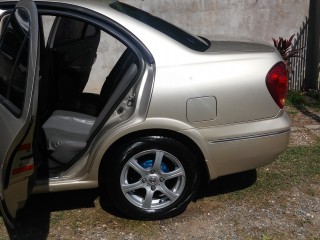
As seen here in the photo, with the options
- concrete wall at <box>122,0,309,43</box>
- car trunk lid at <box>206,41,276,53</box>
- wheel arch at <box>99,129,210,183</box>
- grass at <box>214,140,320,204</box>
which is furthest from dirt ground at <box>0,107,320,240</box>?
concrete wall at <box>122,0,309,43</box>

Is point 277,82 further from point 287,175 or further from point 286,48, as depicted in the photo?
point 286,48

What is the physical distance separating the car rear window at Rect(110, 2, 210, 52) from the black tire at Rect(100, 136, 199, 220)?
2.31 ft

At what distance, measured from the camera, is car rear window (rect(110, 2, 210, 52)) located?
3615mm

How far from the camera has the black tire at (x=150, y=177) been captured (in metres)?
3.52

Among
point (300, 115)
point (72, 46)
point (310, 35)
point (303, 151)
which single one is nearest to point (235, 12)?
point (310, 35)

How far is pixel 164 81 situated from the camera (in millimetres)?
3404

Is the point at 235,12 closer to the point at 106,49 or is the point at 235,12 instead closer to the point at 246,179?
the point at 106,49

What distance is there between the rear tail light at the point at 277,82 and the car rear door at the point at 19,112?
160cm

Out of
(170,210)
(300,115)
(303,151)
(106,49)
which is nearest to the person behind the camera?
(170,210)

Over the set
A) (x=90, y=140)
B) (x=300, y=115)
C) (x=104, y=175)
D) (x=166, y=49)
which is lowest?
(x=300, y=115)

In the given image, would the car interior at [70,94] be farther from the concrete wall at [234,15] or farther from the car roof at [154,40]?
the concrete wall at [234,15]

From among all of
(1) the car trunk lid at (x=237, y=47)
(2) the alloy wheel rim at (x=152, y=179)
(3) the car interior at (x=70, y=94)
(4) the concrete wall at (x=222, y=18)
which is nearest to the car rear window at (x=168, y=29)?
(1) the car trunk lid at (x=237, y=47)

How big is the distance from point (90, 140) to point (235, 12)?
3783mm

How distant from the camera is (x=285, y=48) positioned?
6688 mm
